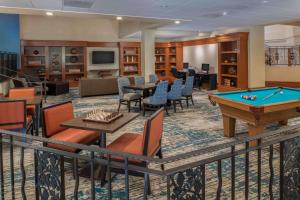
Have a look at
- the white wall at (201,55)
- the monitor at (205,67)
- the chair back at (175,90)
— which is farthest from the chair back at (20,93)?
the white wall at (201,55)

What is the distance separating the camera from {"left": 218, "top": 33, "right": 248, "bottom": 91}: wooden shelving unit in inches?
447

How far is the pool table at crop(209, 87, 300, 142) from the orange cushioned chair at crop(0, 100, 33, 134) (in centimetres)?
337

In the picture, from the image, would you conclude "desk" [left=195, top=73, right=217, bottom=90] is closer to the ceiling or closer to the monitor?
the monitor

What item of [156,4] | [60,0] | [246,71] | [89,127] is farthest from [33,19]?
[89,127]

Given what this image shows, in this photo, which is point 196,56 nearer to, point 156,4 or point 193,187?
point 156,4

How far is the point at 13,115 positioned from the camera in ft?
14.3

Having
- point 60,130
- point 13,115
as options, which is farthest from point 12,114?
point 60,130

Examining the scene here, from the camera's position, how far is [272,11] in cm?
770

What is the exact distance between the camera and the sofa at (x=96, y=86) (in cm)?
1117

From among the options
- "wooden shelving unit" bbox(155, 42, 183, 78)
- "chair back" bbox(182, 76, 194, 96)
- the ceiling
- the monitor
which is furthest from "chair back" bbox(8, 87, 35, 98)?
"wooden shelving unit" bbox(155, 42, 183, 78)

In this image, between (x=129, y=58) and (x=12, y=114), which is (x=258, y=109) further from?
(x=129, y=58)

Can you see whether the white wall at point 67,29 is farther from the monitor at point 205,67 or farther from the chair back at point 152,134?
the chair back at point 152,134

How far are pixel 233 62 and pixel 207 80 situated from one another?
2059 millimetres

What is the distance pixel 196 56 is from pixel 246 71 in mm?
4459
